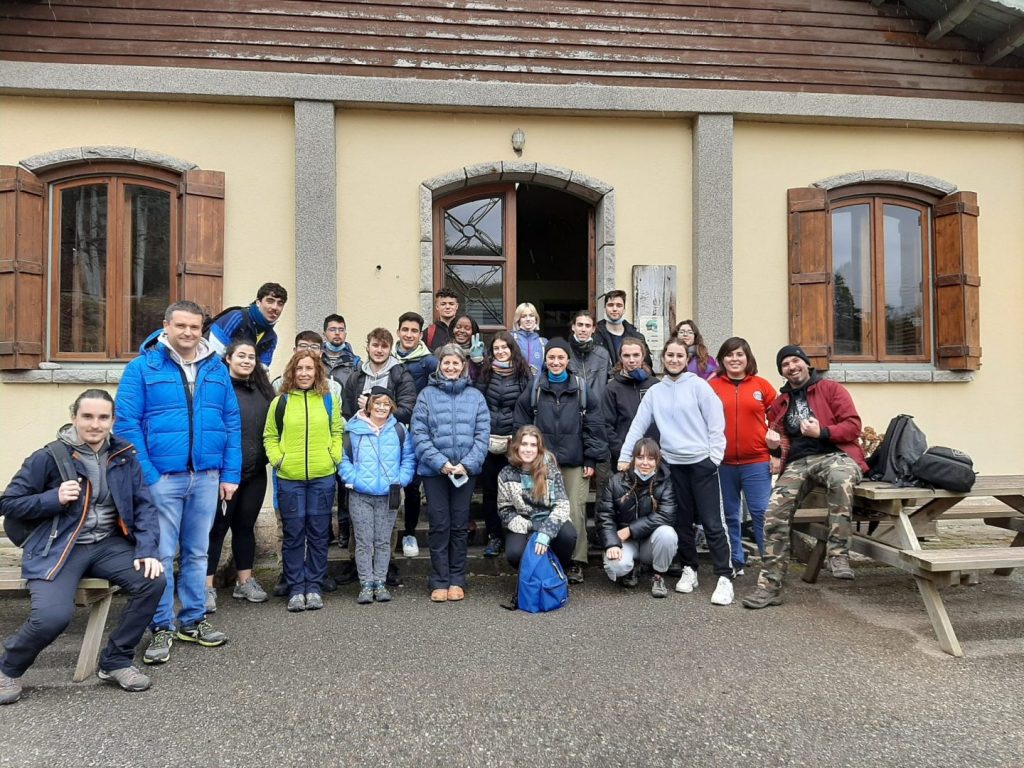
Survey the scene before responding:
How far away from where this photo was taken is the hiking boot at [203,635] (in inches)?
144

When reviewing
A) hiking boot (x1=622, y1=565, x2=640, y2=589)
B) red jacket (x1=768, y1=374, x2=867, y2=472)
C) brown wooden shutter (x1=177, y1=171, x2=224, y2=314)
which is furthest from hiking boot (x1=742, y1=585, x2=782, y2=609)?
brown wooden shutter (x1=177, y1=171, x2=224, y2=314)

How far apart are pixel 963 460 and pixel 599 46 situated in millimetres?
4974

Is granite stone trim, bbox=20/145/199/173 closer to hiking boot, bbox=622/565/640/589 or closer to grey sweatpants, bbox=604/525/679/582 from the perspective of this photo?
grey sweatpants, bbox=604/525/679/582

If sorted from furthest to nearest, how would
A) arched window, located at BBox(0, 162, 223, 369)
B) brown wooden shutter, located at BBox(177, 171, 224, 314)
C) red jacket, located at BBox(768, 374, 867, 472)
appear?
1. brown wooden shutter, located at BBox(177, 171, 224, 314)
2. arched window, located at BBox(0, 162, 223, 369)
3. red jacket, located at BBox(768, 374, 867, 472)

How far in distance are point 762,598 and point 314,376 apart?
3.27 meters

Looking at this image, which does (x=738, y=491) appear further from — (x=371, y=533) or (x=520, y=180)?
(x=520, y=180)

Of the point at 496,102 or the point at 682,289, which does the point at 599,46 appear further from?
the point at 682,289

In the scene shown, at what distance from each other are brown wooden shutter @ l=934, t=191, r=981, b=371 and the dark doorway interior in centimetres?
526

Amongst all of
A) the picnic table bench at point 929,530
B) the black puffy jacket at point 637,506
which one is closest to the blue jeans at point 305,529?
the black puffy jacket at point 637,506

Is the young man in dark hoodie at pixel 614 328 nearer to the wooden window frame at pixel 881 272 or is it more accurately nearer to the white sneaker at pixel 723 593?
the white sneaker at pixel 723 593

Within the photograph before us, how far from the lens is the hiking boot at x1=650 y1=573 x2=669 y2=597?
445cm

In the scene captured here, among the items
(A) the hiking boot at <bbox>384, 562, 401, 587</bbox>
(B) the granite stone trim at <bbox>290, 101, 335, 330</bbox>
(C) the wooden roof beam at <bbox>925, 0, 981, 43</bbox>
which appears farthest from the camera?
(C) the wooden roof beam at <bbox>925, 0, 981, 43</bbox>

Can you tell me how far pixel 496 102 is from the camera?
20.9 feet

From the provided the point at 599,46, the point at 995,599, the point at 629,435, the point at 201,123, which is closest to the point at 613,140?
the point at 599,46
